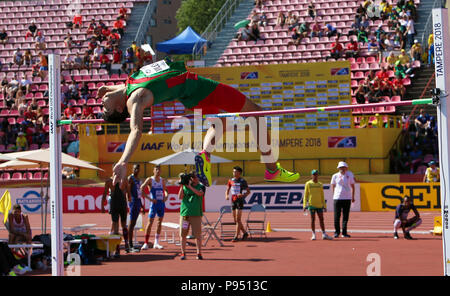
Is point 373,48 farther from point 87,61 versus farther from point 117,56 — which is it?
point 87,61

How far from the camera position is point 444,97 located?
5.41 metres

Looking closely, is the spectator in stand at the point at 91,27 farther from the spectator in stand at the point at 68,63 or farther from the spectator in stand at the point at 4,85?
the spectator in stand at the point at 4,85

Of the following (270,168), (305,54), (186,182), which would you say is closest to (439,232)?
(186,182)

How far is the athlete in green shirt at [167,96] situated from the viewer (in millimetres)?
5812

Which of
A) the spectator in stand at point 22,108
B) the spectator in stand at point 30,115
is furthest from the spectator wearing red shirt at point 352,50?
the spectator in stand at point 22,108

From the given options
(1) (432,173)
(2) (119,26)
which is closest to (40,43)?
(2) (119,26)

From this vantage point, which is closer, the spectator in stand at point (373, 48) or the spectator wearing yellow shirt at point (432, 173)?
the spectator wearing yellow shirt at point (432, 173)

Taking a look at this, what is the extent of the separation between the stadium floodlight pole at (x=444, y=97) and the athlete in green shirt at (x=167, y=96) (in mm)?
1805

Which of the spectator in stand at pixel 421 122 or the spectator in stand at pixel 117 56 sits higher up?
the spectator in stand at pixel 117 56

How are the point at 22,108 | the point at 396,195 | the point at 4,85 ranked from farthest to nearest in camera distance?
the point at 4,85, the point at 22,108, the point at 396,195

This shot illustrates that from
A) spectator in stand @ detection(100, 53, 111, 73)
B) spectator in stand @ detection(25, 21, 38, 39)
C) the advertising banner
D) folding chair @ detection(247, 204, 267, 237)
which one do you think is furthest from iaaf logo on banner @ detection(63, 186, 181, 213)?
spectator in stand @ detection(25, 21, 38, 39)

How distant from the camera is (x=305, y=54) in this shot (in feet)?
77.9

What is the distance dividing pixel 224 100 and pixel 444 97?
2032mm
